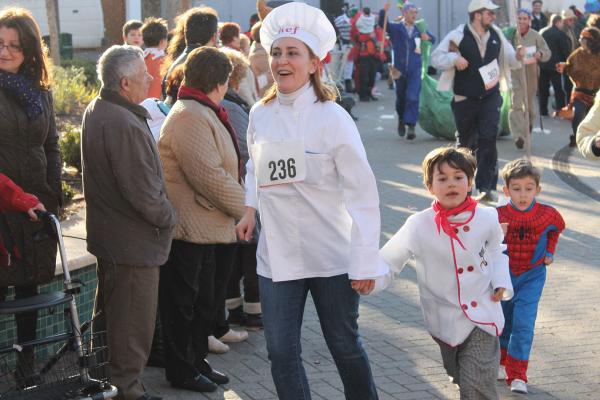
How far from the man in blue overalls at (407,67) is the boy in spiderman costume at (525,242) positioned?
10603 millimetres

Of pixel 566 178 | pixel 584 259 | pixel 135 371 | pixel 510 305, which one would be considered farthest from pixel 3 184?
pixel 566 178

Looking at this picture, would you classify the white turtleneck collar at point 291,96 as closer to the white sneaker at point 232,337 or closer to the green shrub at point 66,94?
the white sneaker at point 232,337

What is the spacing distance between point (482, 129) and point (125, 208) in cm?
668

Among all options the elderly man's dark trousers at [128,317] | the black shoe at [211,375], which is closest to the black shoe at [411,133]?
the black shoe at [211,375]

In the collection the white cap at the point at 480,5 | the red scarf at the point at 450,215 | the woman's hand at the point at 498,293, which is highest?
the white cap at the point at 480,5

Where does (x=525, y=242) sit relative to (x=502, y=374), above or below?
above

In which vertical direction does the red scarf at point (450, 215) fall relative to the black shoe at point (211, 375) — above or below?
above

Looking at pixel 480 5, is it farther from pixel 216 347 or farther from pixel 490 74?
pixel 216 347

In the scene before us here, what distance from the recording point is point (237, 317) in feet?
24.3

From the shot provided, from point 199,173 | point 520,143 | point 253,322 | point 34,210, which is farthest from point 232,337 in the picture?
point 520,143

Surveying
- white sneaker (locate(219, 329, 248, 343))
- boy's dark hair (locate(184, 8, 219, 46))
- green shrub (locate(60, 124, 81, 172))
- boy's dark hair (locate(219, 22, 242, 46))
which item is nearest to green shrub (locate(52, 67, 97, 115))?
green shrub (locate(60, 124, 81, 172))

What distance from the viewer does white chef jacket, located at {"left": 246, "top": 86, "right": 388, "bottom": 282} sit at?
4.66 metres

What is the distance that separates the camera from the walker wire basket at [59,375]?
189 inches

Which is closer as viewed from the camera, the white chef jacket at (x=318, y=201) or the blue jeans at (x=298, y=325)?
the white chef jacket at (x=318, y=201)
